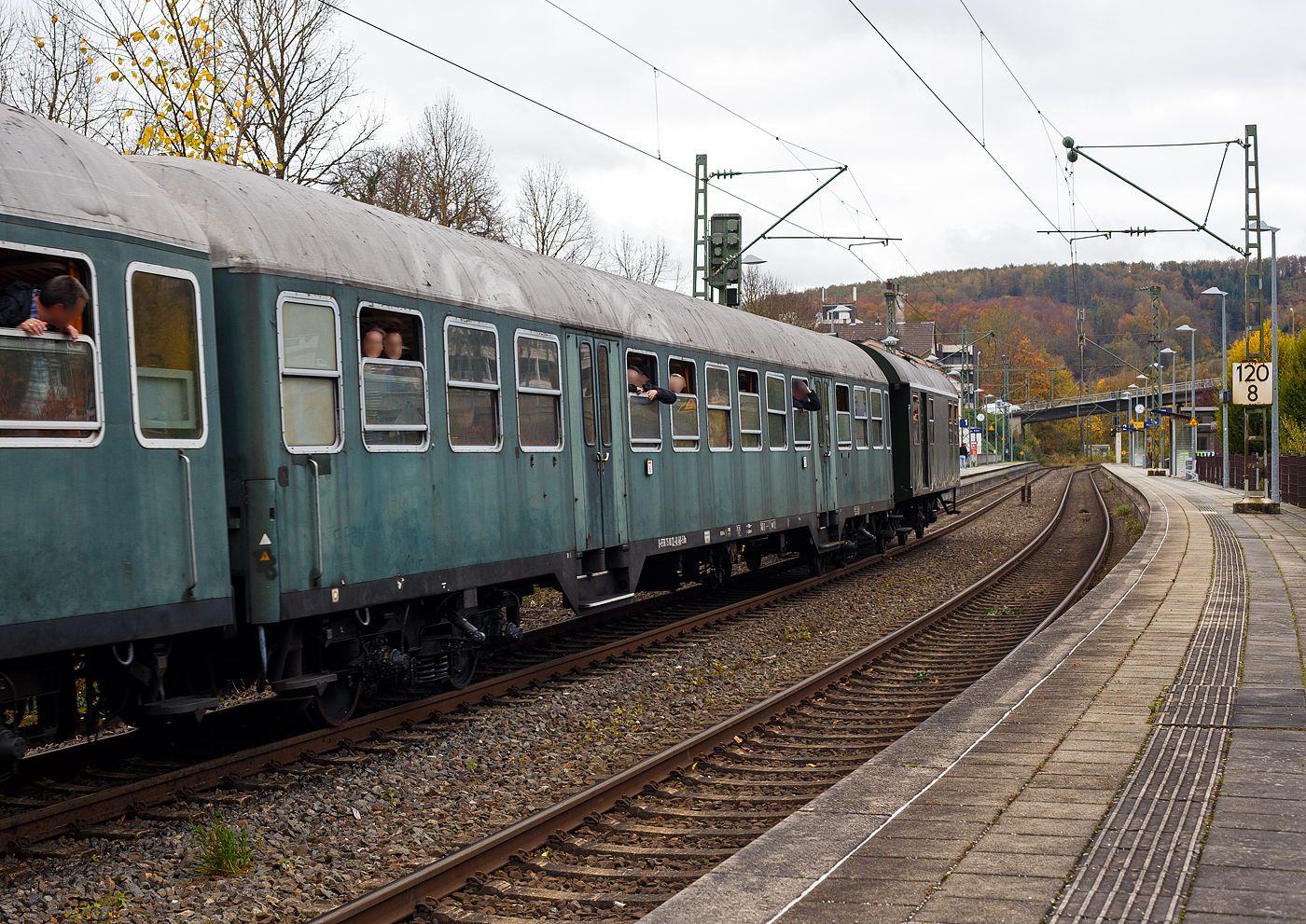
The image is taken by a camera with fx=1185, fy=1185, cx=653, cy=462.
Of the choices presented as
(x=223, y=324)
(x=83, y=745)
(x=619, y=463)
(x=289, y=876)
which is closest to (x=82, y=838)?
(x=289, y=876)

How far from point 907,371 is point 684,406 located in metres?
11.1

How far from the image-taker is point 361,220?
831 cm

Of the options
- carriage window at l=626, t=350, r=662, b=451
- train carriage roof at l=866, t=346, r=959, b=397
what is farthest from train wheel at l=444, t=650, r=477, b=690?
train carriage roof at l=866, t=346, r=959, b=397

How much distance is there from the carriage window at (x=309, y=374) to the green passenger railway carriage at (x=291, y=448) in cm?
2

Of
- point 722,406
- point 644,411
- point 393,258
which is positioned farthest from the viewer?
point 722,406

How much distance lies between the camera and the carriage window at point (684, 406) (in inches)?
501

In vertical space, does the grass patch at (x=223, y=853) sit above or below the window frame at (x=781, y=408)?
below

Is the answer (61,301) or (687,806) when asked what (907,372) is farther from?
(61,301)

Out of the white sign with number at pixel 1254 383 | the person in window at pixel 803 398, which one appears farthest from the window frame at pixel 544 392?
the white sign with number at pixel 1254 383

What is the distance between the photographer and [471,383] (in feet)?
29.1

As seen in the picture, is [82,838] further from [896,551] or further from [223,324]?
[896,551]

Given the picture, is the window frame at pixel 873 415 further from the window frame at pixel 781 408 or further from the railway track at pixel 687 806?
the railway track at pixel 687 806

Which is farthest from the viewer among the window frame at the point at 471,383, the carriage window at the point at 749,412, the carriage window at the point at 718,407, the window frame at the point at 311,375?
the carriage window at the point at 749,412

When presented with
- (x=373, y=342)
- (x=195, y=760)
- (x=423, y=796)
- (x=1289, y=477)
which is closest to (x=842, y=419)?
(x=373, y=342)
